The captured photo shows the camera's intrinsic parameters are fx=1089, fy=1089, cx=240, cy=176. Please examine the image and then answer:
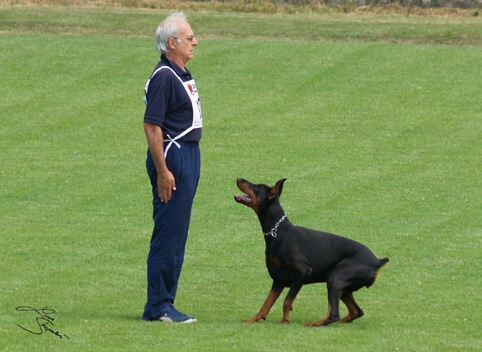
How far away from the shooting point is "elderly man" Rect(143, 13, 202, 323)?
26.0 feet

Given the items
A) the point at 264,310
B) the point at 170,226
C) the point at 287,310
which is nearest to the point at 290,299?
the point at 287,310

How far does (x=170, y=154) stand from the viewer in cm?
804

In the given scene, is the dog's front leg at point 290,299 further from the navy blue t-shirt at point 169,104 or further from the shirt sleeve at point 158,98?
the shirt sleeve at point 158,98

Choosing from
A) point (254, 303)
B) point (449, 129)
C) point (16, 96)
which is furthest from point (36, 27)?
point (254, 303)

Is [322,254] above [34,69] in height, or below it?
above

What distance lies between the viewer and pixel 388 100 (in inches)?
807

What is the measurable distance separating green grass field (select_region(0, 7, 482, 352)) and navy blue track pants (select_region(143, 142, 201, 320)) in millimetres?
307

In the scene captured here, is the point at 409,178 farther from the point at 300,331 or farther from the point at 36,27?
the point at 36,27

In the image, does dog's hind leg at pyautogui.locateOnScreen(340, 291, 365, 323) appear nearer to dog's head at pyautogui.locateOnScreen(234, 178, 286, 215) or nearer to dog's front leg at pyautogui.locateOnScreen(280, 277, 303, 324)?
dog's front leg at pyautogui.locateOnScreen(280, 277, 303, 324)

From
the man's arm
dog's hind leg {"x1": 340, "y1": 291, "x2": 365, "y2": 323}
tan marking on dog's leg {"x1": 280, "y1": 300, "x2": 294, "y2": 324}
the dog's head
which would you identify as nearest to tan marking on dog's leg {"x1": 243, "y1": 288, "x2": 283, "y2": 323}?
tan marking on dog's leg {"x1": 280, "y1": 300, "x2": 294, "y2": 324}

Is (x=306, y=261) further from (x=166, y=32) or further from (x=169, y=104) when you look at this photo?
(x=166, y=32)

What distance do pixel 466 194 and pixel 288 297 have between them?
656cm

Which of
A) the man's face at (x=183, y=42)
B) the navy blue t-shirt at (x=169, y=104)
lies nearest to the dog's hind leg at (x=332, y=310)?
the navy blue t-shirt at (x=169, y=104)

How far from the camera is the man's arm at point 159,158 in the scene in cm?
784
